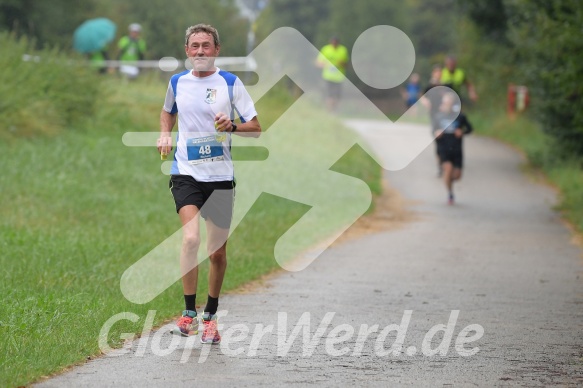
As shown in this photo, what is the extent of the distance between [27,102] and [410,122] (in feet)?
69.2

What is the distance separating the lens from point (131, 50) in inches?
1090

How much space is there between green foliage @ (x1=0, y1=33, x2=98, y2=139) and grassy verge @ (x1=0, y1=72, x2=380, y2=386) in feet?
0.80

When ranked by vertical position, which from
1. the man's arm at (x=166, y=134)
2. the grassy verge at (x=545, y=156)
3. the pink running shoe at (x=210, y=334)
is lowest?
the grassy verge at (x=545, y=156)

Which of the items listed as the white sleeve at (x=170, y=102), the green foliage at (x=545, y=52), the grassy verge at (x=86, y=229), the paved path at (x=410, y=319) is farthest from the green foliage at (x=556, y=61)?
the white sleeve at (x=170, y=102)

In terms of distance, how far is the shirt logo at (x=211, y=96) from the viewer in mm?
7879

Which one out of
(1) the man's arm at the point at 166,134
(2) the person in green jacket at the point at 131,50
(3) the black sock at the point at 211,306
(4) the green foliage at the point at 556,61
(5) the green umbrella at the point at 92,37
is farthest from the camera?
(2) the person in green jacket at the point at 131,50

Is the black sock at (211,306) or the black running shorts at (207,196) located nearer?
the black running shorts at (207,196)

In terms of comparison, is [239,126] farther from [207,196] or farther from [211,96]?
[207,196]

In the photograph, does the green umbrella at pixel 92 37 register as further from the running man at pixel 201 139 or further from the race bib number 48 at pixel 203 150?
the race bib number 48 at pixel 203 150

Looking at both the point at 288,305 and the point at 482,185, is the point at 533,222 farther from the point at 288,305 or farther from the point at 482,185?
the point at 288,305

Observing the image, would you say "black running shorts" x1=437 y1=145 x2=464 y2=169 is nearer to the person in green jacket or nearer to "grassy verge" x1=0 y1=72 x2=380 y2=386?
"grassy verge" x1=0 y1=72 x2=380 y2=386

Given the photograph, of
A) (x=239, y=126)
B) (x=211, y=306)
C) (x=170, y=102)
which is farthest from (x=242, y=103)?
(x=211, y=306)

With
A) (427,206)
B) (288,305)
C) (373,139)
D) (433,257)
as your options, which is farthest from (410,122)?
(288,305)

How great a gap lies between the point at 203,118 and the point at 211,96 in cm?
16
